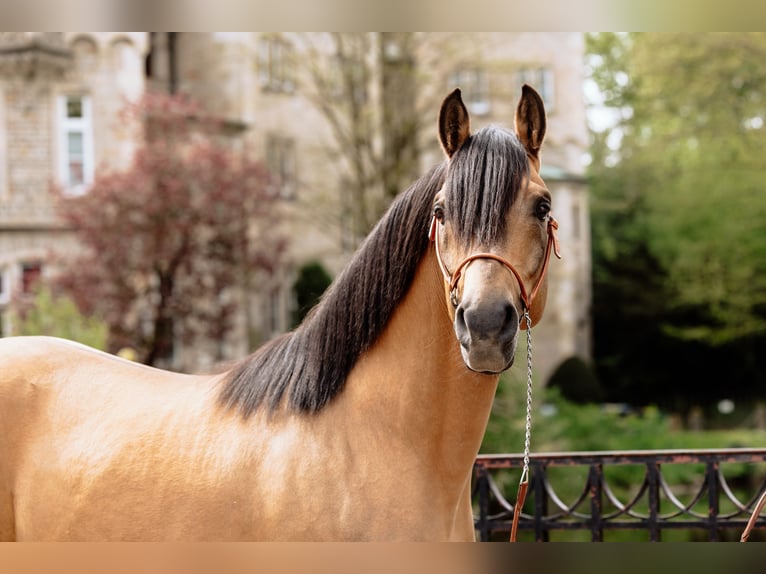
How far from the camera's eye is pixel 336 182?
74.9 feet

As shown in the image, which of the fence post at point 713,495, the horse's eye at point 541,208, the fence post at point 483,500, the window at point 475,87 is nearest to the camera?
the horse's eye at point 541,208

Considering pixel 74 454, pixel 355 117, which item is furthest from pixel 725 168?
pixel 74 454

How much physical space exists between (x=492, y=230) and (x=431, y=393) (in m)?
0.50

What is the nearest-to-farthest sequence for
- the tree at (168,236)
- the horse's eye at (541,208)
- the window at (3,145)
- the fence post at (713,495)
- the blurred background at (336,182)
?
the horse's eye at (541,208) < the fence post at (713,495) < the tree at (168,236) < the blurred background at (336,182) < the window at (3,145)

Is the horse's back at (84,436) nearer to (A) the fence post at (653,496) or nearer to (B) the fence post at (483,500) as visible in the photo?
(B) the fence post at (483,500)

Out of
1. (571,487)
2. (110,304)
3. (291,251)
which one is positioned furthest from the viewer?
(291,251)

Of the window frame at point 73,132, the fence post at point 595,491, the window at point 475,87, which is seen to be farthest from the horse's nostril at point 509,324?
the window frame at point 73,132

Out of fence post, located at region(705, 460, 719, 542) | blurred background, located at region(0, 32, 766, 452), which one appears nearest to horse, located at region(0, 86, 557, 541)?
fence post, located at region(705, 460, 719, 542)

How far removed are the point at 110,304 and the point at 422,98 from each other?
7.51 meters

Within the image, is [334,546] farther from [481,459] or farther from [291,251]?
[291,251]

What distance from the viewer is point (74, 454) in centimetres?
304

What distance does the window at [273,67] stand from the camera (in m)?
20.9

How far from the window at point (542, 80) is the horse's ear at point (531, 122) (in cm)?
1783

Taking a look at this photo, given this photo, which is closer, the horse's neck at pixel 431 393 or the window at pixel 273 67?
the horse's neck at pixel 431 393
